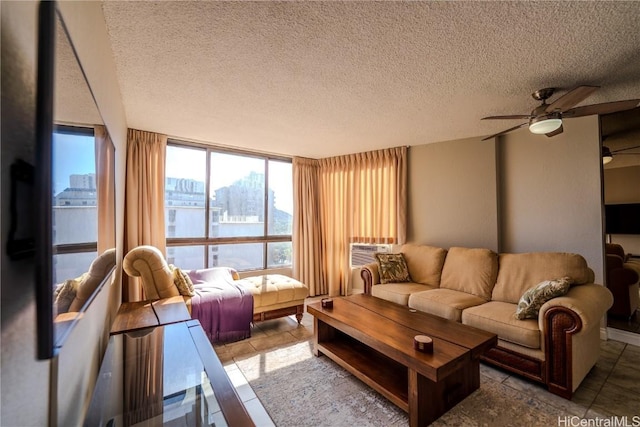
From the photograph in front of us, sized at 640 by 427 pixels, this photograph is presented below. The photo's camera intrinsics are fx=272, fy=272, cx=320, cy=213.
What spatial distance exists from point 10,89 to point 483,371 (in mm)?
3089

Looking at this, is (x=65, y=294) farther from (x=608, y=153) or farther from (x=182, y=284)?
(x=608, y=153)

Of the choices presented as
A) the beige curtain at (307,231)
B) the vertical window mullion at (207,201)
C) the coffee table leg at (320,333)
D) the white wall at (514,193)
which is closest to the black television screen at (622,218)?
the white wall at (514,193)

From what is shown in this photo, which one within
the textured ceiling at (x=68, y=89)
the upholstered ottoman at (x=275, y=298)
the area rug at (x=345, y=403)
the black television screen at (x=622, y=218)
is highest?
the textured ceiling at (x=68, y=89)

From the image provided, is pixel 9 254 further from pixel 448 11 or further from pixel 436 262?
pixel 436 262

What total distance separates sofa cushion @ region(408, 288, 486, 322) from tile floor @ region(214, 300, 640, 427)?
0.49 meters

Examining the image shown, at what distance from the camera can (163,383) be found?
4.12ft

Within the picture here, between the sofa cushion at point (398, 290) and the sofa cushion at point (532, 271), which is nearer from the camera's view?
the sofa cushion at point (532, 271)

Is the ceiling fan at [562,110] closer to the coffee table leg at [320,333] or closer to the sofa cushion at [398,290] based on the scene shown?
the sofa cushion at [398,290]

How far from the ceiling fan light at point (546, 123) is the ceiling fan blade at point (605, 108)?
0.44 feet

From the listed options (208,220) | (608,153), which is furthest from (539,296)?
(208,220)

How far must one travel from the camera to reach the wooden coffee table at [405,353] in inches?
65.9

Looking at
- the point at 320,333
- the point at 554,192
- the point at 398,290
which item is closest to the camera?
the point at 320,333

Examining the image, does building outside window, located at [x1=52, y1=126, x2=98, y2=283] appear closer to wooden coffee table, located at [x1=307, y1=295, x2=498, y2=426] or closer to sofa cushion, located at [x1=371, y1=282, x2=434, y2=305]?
wooden coffee table, located at [x1=307, y1=295, x2=498, y2=426]

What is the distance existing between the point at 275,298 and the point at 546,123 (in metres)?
2.98
